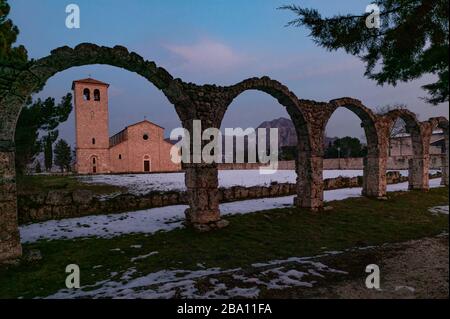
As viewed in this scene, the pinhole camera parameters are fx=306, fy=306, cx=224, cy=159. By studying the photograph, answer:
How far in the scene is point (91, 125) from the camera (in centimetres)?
4231

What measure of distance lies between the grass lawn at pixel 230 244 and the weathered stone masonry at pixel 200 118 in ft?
2.52

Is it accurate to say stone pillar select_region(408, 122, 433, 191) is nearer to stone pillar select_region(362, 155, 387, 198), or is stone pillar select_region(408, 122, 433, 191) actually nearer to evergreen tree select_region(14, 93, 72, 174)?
stone pillar select_region(362, 155, 387, 198)

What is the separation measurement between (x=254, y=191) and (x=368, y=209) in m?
4.55

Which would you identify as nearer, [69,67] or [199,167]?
[69,67]

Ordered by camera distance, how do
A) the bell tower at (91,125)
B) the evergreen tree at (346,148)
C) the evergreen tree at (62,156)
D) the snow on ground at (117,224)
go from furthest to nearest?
the evergreen tree at (62,156), the evergreen tree at (346,148), the bell tower at (91,125), the snow on ground at (117,224)

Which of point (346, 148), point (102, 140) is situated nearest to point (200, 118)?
point (102, 140)

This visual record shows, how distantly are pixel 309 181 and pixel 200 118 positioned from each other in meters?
4.77

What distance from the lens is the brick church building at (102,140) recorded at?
41406 millimetres

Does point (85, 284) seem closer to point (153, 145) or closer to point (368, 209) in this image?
point (368, 209)

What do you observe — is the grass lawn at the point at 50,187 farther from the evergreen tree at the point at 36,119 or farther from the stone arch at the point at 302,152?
the stone arch at the point at 302,152

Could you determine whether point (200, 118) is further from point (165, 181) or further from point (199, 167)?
point (165, 181)

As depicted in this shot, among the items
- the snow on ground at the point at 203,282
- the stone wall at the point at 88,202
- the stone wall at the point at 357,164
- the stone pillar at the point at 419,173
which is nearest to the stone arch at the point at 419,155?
the stone pillar at the point at 419,173

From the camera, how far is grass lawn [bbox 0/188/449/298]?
541 centimetres

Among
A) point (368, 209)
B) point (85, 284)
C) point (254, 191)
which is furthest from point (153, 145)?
point (85, 284)
